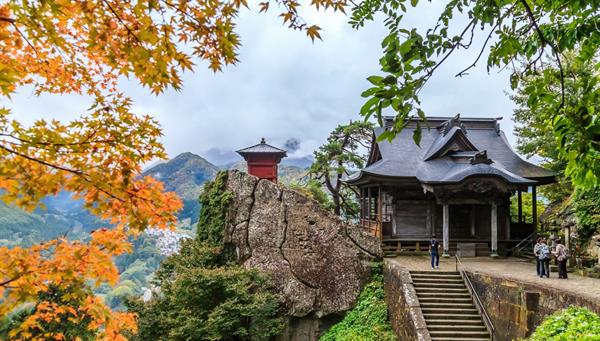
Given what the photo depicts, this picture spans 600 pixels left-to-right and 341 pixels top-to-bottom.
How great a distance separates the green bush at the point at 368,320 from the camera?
11.6 meters

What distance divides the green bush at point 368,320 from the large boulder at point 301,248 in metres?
0.36

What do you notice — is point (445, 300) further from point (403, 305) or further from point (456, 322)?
point (403, 305)

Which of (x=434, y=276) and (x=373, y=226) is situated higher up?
(x=373, y=226)

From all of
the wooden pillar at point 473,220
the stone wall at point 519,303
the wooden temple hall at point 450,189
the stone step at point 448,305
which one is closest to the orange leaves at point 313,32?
the stone wall at point 519,303

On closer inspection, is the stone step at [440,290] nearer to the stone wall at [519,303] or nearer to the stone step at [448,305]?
the stone step at [448,305]

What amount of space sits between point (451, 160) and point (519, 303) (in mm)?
9519

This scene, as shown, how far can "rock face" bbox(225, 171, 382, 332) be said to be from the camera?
13.6 meters

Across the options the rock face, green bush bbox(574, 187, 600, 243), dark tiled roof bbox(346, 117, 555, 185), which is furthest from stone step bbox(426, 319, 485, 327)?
green bush bbox(574, 187, 600, 243)

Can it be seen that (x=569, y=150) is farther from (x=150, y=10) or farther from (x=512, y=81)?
(x=150, y=10)

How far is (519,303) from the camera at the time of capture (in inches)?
350

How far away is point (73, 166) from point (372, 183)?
15.5m

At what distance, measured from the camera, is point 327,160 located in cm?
2291

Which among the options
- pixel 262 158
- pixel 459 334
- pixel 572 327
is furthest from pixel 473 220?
pixel 572 327

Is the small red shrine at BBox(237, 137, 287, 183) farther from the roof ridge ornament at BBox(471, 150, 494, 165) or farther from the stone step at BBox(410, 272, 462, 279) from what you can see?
the stone step at BBox(410, 272, 462, 279)
